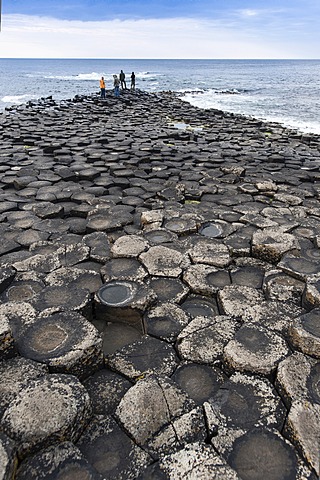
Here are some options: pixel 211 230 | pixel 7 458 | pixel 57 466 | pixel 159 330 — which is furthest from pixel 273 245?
pixel 7 458

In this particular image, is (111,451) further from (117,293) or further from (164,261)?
(164,261)

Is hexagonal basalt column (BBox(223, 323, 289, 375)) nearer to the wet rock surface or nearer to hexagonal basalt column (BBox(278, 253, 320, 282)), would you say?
the wet rock surface

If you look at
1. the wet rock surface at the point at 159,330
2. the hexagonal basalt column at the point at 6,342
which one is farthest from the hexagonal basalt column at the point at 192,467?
the hexagonal basalt column at the point at 6,342

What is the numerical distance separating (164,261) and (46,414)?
1962 millimetres

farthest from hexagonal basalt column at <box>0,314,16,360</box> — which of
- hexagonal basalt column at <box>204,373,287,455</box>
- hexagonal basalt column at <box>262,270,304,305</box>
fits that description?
hexagonal basalt column at <box>262,270,304,305</box>

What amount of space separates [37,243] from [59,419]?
252 cm

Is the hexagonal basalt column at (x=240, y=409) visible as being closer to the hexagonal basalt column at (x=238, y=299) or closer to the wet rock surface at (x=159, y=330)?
the wet rock surface at (x=159, y=330)

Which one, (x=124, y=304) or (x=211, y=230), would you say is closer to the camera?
(x=124, y=304)

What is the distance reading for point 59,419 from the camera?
188cm

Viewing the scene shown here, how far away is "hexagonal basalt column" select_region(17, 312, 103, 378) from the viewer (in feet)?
7.52

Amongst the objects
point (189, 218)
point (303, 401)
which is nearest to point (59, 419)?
point (303, 401)

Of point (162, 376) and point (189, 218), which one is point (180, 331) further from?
point (189, 218)

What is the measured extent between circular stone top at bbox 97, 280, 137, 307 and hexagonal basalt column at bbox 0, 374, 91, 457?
36.6 inches

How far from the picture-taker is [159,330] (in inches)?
109
